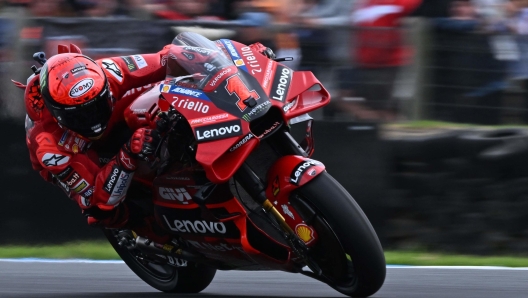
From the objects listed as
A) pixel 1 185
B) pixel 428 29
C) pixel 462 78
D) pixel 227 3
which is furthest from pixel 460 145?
pixel 1 185

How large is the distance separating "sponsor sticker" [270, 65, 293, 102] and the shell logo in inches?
21.1

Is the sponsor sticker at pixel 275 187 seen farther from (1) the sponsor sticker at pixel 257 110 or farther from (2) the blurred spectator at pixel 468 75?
(2) the blurred spectator at pixel 468 75

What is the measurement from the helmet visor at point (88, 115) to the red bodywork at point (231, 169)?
0.16 metres

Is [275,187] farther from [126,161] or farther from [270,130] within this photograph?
[126,161]

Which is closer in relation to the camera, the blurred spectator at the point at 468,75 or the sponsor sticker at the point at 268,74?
the sponsor sticker at the point at 268,74

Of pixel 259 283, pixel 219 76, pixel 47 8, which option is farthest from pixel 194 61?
pixel 47 8

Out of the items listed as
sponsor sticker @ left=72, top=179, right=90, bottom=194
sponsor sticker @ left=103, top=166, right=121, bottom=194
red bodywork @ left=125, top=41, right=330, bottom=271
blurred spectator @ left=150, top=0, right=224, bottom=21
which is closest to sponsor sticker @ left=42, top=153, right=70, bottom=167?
sponsor sticker @ left=72, top=179, right=90, bottom=194

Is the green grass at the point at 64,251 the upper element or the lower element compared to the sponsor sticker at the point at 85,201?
lower

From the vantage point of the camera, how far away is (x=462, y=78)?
602cm

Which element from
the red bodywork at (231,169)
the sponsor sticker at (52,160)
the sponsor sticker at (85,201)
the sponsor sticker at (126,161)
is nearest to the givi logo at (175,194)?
the red bodywork at (231,169)

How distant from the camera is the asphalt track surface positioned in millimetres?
4301

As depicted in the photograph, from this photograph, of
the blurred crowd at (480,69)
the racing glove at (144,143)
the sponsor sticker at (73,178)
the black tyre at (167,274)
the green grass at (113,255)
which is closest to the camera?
the racing glove at (144,143)

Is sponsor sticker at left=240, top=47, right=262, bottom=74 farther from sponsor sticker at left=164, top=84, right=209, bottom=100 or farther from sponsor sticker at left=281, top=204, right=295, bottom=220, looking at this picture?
sponsor sticker at left=281, top=204, right=295, bottom=220

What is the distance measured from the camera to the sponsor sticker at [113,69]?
4.21m
